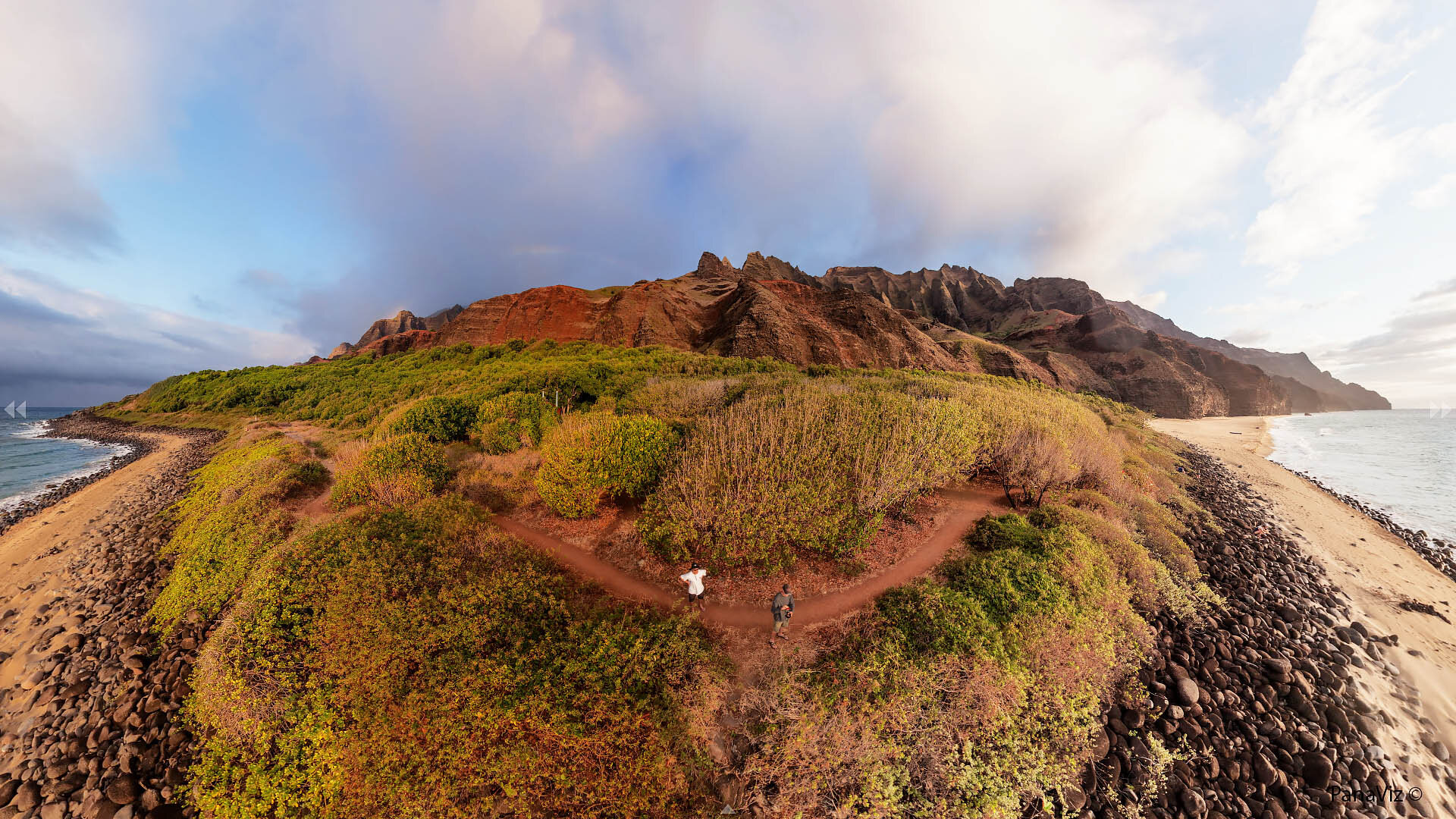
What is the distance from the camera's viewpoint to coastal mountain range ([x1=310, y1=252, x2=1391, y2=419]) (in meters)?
47.6

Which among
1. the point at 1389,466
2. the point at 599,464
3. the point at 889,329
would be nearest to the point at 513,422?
the point at 599,464

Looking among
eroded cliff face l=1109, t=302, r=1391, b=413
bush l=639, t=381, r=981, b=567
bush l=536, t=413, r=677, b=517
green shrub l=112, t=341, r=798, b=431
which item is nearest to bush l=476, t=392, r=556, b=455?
green shrub l=112, t=341, r=798, b=431

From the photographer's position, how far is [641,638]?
7039 millimetres

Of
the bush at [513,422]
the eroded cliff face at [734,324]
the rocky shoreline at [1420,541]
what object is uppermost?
the eroded cliff face at [734,324]

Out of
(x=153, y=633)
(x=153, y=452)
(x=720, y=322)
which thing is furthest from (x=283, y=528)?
(x=720, y=322)

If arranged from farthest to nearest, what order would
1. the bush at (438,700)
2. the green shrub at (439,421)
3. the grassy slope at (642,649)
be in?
1. the green shrub at (439,421)
2. the grassy slope at (642,649)
3. the bush at (438,700)

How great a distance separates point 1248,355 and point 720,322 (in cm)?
20731

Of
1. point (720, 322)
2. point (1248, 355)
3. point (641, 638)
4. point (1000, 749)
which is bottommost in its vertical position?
point (1000, 749)

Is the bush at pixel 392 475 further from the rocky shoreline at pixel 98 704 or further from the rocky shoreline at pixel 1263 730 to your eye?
the rocky shoreline at pixel 1263 730

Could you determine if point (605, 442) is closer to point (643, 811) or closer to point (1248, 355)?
point (643, 811)

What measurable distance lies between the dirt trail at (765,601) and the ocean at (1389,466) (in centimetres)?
2368

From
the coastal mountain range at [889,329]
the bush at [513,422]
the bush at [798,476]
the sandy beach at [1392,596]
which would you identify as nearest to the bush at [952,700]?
the bush at [798,476]

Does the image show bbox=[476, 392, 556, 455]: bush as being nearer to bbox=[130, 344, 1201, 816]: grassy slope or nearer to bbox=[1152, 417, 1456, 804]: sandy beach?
bbox=[130, 344, 1201, 816]: grassy slope

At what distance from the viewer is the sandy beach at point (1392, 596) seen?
327 inches
